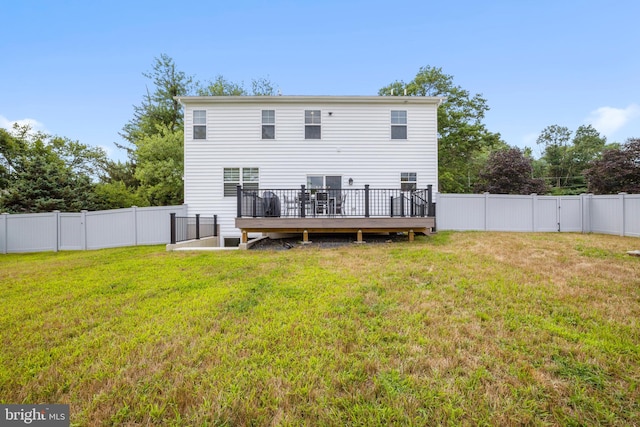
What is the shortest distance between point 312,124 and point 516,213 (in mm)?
8687

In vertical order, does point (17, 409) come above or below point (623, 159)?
below

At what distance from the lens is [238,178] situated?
34.0 feet

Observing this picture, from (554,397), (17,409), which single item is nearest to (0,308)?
(17,409)

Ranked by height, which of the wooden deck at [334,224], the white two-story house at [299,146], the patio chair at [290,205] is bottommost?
the wooden deck at [334,224]

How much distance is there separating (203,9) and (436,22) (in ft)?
33.8

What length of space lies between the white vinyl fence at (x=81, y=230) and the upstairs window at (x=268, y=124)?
5.11 m

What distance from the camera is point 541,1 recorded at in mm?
10109

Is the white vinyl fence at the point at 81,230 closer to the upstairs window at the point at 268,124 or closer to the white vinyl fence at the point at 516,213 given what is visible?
the upstairs window at the point at 268,124

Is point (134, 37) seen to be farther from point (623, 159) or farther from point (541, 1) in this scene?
point (623, 159)

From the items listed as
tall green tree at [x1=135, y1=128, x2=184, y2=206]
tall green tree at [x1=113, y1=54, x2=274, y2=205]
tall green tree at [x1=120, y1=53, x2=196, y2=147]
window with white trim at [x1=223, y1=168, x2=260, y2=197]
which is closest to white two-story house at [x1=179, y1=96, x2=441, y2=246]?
window with white trim at [x1=223, y1=168, x2=260, y2=197]

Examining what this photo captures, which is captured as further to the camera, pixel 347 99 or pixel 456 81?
pixel 456 81

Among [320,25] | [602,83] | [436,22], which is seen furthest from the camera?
[602,83]

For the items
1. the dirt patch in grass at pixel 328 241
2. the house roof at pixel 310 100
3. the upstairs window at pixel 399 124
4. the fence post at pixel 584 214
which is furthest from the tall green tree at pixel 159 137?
the fence post at pixel 584 214

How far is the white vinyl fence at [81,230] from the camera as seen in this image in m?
9.59
